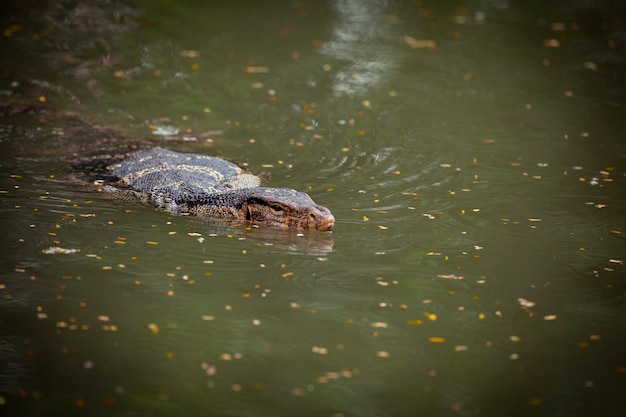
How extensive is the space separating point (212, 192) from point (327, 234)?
1624 millimetres

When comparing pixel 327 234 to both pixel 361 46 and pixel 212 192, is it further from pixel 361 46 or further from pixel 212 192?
pixel 361 46

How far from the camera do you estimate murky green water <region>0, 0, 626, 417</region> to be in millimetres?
6770

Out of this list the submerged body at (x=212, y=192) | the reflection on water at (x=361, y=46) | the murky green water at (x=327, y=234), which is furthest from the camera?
the reflection on water at (x=361, y=46)

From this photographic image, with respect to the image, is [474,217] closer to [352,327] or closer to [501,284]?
[501,284]

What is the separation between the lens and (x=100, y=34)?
17.1 metres

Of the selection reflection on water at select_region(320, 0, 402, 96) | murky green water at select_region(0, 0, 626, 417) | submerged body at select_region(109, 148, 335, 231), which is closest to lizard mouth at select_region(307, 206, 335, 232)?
submerged body at select_region(109, 148, 335, 231)

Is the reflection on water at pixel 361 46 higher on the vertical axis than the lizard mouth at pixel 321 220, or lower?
higher

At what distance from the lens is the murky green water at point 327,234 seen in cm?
677

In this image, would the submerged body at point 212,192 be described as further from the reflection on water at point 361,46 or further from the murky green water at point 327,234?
the reflection on water at point 361,46

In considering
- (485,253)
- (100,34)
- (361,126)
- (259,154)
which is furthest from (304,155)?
(100,34)

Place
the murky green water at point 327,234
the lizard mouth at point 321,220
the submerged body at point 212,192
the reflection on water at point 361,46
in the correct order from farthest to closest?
the reflection on water at point 361,46 → the submerged body at point 212,192 → the lizard mouth at point 321,220 → the murky green water at point 327,234

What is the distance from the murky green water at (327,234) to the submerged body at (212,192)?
0.90 ft

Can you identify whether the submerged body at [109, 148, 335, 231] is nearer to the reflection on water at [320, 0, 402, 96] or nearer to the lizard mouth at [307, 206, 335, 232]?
the lizard mouth at [307, 206, 335, 232]

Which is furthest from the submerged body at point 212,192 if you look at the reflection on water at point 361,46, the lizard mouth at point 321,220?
the reflection on water at point 361,46
